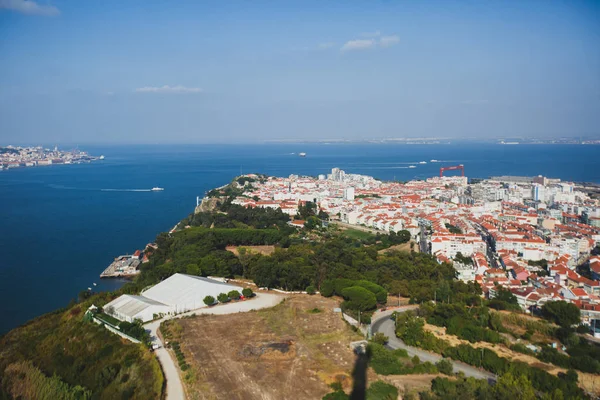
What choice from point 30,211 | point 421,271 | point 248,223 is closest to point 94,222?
point 30,211

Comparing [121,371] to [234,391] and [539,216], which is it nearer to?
[234,391]

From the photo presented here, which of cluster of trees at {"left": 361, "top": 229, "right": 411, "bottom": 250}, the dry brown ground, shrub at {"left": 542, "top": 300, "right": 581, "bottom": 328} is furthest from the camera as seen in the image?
cluster of trees at {"left": 361, "top": 229, "right": 411, "bottom": 250}

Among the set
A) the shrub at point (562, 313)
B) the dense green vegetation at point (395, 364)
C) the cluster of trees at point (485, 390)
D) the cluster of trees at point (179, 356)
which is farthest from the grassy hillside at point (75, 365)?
the shrub at point (562, 313)

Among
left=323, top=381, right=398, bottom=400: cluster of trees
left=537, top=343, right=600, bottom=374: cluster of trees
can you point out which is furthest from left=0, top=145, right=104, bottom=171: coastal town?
left=537, top=343, right=600, bottom=374: cluster of trees

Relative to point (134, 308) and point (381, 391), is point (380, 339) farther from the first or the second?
point (134, 308)

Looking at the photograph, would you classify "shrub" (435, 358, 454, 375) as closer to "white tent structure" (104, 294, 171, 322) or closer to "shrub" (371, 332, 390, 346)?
"shrub" (371, 332, 390, 346)

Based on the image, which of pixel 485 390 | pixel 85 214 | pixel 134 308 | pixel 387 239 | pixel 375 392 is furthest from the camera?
pixel 85 214

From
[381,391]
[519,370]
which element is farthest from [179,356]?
[519,370]
